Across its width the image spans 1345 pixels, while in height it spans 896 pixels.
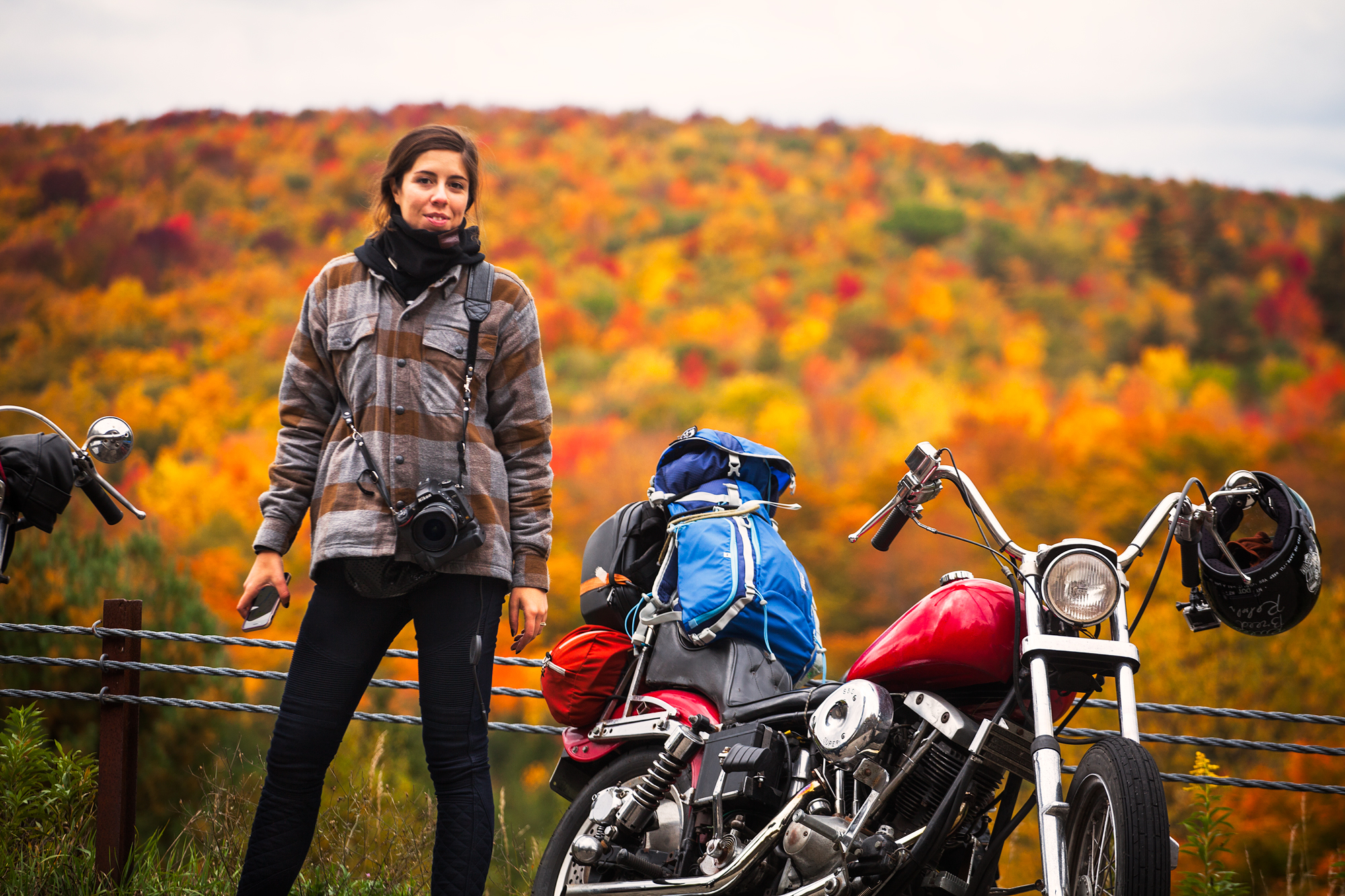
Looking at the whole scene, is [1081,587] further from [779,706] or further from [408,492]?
[408,492]

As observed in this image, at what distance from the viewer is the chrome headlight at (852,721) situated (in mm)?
2404

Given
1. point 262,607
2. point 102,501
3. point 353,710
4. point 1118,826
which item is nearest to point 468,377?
point 262,607

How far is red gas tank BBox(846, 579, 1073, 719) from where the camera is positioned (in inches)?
96.0

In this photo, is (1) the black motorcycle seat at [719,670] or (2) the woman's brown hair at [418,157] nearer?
(2) the woman's brown hair at [418,157]

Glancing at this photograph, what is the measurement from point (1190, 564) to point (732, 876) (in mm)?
1224

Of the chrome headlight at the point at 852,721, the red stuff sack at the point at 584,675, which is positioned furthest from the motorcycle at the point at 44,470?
the chrome headlight at the point at 852,721

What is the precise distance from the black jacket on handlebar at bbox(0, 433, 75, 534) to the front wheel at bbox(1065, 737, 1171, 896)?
2.26 m

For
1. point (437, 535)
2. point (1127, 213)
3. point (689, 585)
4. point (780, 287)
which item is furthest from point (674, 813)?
point (1127, 213)

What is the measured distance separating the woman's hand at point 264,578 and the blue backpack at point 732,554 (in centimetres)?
96

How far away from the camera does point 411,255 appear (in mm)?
2613

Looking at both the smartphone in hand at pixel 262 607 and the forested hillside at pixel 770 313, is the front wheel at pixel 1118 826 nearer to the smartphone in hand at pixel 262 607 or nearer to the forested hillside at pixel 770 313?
the smartphone in hand at pixel 262 607

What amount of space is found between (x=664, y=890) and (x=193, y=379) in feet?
105

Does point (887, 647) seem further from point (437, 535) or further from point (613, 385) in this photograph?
point (613, 385)

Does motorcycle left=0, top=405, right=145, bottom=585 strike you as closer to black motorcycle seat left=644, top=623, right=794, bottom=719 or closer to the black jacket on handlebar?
the black jacket on handlebar
